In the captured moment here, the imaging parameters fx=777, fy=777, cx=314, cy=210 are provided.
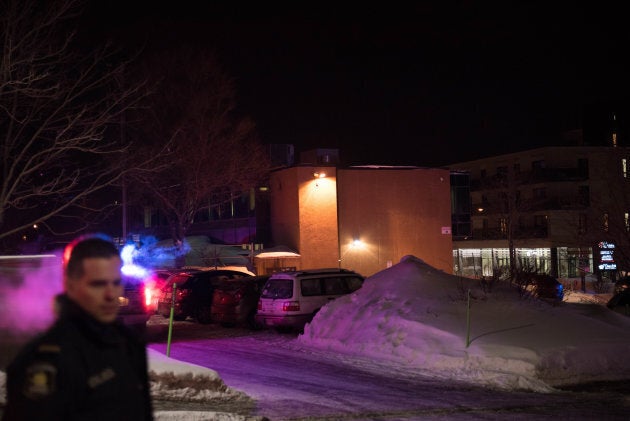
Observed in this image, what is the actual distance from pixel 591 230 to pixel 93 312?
32.0m

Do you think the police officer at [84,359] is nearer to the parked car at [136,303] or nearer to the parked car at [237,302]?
the parked car at [136,303]

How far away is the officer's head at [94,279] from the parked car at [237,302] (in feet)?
64.1

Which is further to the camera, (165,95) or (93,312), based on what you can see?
(165,95)

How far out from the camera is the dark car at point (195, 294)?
26.2m

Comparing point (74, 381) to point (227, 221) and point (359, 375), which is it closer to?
point (359, 375)

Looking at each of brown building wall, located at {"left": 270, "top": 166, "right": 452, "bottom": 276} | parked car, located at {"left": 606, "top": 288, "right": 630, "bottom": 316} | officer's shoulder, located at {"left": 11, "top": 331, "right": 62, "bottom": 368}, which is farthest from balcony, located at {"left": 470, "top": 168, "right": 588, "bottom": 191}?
officer's shoulder, located at {"left": 11, "top": 331, "right": 62, "bottom": 368}

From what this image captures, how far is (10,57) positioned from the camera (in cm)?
1742

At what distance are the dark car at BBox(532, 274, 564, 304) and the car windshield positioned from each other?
6.70 meters

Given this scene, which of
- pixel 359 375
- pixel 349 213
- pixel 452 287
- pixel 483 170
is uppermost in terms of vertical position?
pixel 483 170

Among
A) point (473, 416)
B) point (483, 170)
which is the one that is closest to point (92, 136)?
point (473, 416)

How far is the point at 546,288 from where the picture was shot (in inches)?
1060

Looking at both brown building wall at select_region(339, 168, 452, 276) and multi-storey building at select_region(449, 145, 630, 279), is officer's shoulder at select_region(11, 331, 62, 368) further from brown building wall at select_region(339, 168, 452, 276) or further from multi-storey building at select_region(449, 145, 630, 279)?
multi-storey building at select_region(449, 145, 630, 279)

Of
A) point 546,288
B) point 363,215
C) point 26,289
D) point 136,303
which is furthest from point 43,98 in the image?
point 363,215

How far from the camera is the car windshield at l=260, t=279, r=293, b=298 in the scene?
69.0 feet
